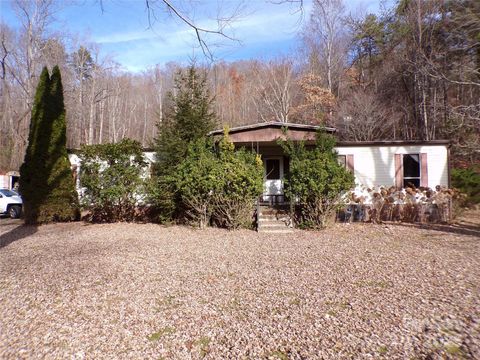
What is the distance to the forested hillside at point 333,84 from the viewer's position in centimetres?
1944

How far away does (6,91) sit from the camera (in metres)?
26.9

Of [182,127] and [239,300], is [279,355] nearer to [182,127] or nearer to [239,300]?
[239,300]

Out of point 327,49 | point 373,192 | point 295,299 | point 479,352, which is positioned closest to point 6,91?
point 327,49

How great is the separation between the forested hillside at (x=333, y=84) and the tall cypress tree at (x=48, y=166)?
3.86 metres

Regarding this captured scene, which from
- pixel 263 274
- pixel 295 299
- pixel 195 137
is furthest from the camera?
pixel 195 137

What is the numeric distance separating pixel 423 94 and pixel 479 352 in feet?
75.4

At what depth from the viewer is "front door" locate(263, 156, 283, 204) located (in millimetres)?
13688

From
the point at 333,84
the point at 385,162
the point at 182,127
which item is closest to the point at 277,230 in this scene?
the point at 182,127

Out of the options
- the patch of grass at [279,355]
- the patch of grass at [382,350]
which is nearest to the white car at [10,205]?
the patch of grass at [279,355]

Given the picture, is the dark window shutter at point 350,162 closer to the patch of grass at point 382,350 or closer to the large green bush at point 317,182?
the large green bush at point 317,182

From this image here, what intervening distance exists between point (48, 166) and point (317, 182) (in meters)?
9.61

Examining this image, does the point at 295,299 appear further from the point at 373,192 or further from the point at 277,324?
the point at 373,192

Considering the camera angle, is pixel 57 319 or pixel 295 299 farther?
pixel 295 299

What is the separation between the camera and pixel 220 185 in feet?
31.5
